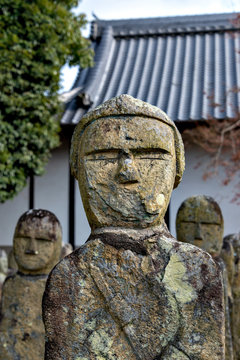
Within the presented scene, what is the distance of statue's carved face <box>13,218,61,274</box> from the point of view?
4.07m

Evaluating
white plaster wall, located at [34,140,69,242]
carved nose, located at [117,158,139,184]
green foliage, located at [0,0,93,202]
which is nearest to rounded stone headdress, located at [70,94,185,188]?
carved nose, located at [117,158,139,184]

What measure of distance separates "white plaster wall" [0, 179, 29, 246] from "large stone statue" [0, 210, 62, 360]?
23.1 ft

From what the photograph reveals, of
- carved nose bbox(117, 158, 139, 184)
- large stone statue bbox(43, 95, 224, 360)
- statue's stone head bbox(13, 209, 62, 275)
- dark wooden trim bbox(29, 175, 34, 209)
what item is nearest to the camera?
large stone statue bbox(43, 95, 224, 360)

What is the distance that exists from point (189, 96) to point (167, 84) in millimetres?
865

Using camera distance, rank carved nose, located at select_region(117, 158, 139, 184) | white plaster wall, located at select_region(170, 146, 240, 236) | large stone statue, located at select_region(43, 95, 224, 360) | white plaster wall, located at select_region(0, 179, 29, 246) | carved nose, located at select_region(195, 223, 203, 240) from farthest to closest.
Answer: white plaster wall, located at select_region(0, 179, 29, 246), white plaster wall, located at select_region(170, 146, 240, 236), carved nose, located at select_region(195, 223, 203, 240), carved nose, located at select_region(117, 158, 139, 184), large stone statue, located at select_region(43, 95, 224, 360)

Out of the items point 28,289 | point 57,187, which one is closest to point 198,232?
point 28,289

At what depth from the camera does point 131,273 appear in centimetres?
212

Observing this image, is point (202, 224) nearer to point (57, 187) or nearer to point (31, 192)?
point (57, 187)

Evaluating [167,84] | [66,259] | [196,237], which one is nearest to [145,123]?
[66,259]

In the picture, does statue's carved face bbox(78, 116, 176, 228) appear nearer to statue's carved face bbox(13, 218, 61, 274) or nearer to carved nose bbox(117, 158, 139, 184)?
carved nose bbox(117, 158, 139, 184)

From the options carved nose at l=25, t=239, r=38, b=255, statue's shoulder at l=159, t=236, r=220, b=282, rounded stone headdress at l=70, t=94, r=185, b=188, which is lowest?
carved nose at l=25, t=239, r=38, b=255

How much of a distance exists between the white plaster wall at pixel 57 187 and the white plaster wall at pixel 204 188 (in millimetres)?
2312

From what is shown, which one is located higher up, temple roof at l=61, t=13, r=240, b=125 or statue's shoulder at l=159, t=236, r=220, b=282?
temple roof at l=61, t=13, r=240, b=125

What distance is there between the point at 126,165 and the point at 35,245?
213cm
